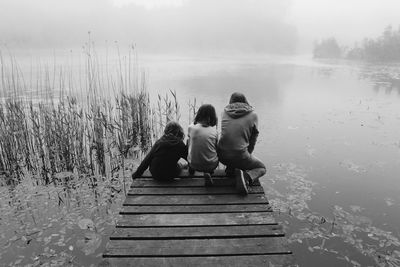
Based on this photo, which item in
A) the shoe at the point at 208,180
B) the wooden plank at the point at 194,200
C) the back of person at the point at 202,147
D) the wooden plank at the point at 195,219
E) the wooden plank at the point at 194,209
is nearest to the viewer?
the wooden plank at the point at 195,219

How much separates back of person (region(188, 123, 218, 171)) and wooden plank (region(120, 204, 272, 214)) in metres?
0.68

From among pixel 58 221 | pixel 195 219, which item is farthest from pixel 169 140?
pixel 58 221

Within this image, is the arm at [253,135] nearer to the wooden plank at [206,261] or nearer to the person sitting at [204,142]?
the person sitting at [204,142]

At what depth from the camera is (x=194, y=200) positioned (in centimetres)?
368

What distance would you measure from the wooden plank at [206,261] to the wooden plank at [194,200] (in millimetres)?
1008

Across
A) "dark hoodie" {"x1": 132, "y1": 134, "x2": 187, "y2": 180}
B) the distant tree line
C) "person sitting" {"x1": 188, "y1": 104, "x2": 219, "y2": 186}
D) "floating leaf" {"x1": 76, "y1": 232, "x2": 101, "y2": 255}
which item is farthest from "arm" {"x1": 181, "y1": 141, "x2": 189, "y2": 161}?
the distant tree line

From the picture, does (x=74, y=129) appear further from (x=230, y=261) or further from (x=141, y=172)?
(x=230, y=261)

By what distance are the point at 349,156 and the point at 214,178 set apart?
15.5 feet

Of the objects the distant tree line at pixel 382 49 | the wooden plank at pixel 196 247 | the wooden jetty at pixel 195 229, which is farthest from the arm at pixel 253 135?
the distant tree line at pixel 382 49

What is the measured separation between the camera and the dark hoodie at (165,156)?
407 centimetres

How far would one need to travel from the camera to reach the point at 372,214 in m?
4.89

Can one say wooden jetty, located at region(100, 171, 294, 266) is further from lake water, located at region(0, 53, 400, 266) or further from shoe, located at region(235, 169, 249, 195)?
lake water, located at region(0, 53, 400, 266)

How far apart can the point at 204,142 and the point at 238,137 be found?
485 millimetres

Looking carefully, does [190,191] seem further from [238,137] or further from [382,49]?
[382,49]
